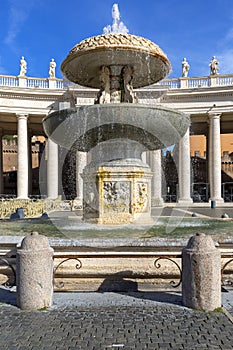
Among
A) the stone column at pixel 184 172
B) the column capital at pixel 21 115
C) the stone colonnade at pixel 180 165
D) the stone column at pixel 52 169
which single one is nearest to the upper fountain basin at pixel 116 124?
the stone colonnade at pixel 180 165

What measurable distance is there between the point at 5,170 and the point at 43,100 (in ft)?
76.9

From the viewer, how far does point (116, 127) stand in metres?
10.3

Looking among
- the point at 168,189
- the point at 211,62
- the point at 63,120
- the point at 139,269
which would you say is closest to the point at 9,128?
the point at 168,189

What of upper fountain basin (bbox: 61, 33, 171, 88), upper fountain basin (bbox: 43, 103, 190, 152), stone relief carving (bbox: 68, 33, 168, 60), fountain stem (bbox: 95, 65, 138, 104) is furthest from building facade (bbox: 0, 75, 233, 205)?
stone relief carving (bbox: 68, 33, 168, 60)

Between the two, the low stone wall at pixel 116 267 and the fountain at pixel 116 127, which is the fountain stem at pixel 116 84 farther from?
the low stone wall at pixel 116 267

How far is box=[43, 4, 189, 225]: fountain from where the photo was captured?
9.92 meters

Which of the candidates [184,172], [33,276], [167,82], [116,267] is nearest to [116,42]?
[116,267]

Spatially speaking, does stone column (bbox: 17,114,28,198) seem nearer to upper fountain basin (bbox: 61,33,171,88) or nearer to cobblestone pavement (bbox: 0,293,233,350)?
upper fountain basin (bbox: 61,33,171,88)

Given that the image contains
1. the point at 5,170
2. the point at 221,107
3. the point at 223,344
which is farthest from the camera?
the point at 5,170

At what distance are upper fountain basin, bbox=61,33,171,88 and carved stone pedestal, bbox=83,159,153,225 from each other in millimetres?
3022

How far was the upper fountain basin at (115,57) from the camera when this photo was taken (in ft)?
33.5

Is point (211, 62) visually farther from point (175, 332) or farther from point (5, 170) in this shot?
point (175, 332)

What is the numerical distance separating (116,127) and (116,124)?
203 mm

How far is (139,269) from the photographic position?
21.3 feet
